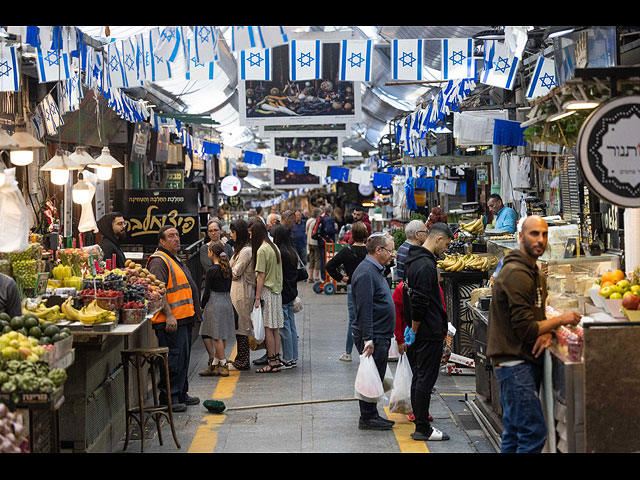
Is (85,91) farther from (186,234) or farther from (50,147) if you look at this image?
(186,234)

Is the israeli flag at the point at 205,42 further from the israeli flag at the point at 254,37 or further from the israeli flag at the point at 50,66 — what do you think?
the israeli flag at the point at 50,66

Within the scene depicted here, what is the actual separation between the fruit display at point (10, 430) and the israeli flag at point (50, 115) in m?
6.66

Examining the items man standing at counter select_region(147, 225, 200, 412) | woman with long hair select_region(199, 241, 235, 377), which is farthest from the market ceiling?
man standing at counter select_region(147, 225, 200, 412)

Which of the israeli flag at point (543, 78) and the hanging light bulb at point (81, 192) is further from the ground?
the israeli flag at point (543, 78)

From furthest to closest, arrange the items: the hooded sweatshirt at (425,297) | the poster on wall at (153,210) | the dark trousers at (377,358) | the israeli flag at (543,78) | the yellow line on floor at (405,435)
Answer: the poster on wall at (153,210)
the israeli flag at (543,78)
the dark trousers at (377,358)
the hooded sweatshirt at (425,297)
the yellow line on floor at (405,435)

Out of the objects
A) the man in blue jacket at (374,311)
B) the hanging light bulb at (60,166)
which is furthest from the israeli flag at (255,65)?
the man in blue jacket at (374,311)

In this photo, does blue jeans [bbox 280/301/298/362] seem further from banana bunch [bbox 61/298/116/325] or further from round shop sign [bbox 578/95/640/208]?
round shop sign [bbox 578/95/640/208]

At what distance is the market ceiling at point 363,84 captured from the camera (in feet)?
40.5

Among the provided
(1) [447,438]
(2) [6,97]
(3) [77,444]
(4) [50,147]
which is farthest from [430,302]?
(4) [50,147]

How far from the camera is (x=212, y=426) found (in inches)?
332

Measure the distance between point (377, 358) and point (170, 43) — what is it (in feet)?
15.0

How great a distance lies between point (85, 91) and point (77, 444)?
7.68m

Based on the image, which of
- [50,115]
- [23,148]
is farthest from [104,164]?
[23,148]

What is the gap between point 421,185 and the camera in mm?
23547
